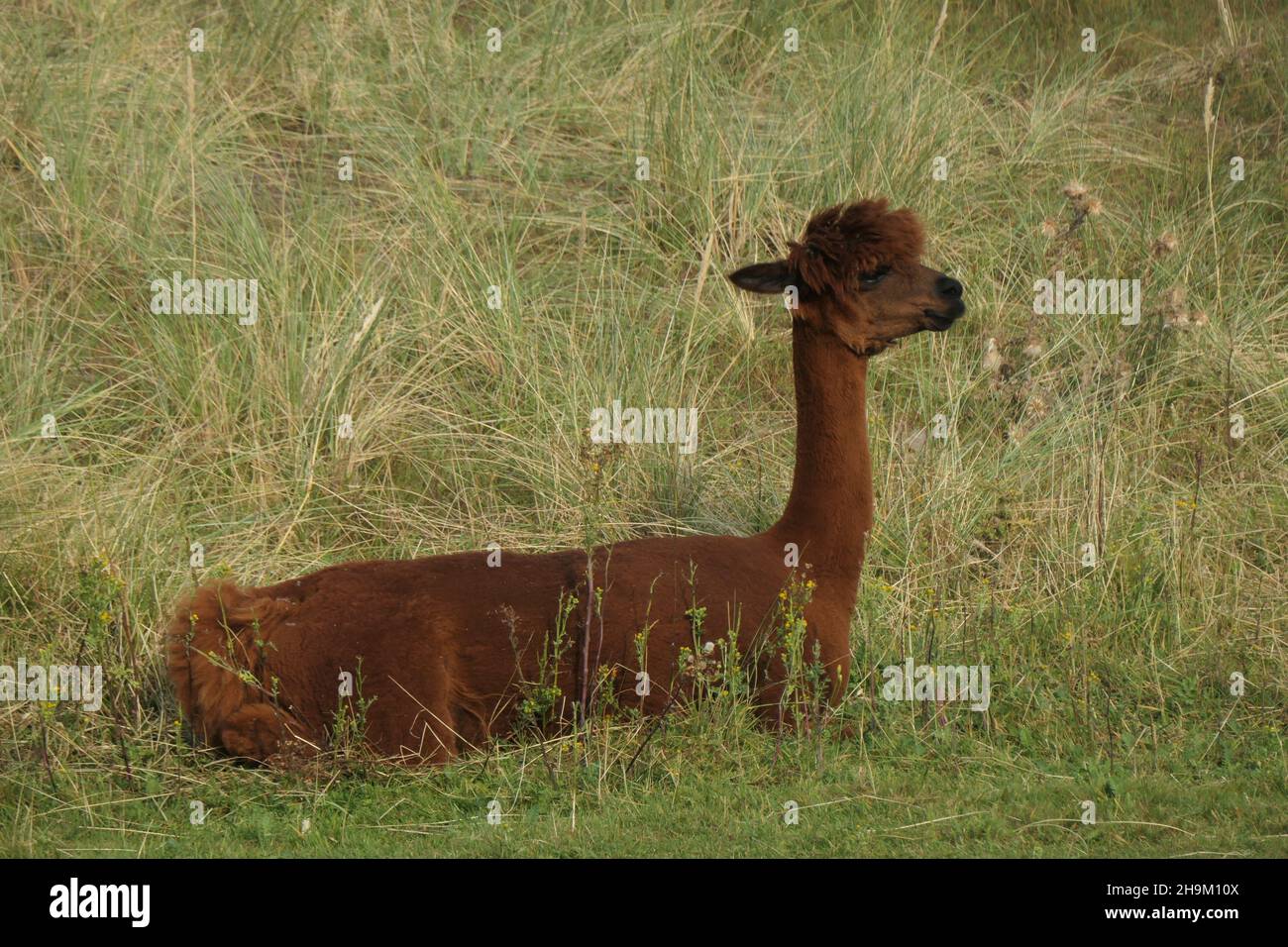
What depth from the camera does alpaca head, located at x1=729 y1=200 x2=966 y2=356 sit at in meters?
5.86

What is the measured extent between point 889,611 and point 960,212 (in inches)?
146

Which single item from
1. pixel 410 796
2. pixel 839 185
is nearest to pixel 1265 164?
pixel 839 185

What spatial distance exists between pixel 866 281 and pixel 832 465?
2.21ft

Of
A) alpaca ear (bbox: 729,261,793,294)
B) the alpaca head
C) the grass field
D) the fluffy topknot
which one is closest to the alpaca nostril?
the alpaca head

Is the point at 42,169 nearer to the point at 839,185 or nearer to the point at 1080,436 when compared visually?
the point at 839,185

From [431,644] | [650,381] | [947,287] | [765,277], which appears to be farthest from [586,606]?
[650,381]

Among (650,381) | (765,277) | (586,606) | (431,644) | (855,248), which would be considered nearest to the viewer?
(431,644)

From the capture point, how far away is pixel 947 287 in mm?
5883

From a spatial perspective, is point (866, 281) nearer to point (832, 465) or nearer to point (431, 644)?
point (832, 465)

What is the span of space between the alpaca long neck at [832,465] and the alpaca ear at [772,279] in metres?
0.14

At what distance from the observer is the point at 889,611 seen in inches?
265

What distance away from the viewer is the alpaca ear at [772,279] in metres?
5.91

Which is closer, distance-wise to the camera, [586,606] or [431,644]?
[431,644]

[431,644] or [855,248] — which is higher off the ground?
[855,248]
